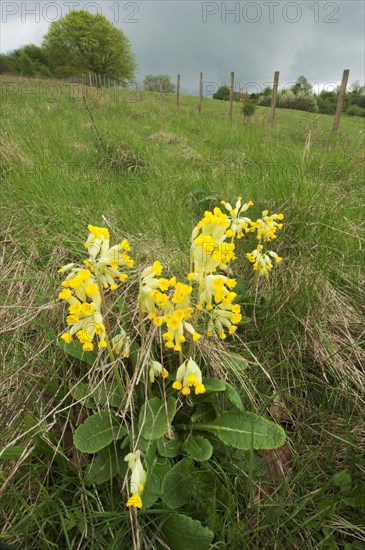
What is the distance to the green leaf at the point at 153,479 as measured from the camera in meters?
1.33

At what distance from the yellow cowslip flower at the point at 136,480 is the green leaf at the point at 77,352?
0.51 meters

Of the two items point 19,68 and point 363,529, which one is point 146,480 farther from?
point 19,68

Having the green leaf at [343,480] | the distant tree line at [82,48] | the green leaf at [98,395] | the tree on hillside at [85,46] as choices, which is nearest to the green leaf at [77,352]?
the green leaf at [98,395]

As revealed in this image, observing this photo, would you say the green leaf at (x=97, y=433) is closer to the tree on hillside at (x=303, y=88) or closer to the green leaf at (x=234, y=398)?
the green leaf at (x=234, y=398)

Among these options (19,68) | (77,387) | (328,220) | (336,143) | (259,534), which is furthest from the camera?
(19,68)

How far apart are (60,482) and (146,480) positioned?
35cm

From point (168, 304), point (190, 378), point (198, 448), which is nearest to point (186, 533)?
point (198, 448)

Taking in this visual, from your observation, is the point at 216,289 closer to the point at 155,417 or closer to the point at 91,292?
the point at 91,292

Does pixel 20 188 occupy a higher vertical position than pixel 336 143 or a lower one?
lower

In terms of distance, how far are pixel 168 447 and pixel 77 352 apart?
0.58 meters

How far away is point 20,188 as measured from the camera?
3133 mm

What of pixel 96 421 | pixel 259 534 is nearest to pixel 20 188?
pixel 96 421

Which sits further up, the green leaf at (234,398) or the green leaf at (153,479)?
the green leaf at (234,398)

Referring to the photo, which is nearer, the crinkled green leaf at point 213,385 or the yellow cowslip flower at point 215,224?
the yellow cowslip flower at point 215,224
